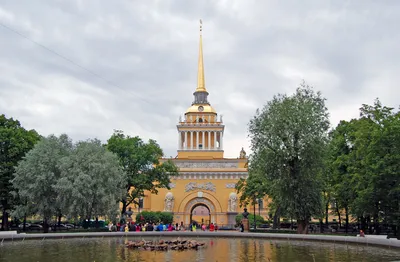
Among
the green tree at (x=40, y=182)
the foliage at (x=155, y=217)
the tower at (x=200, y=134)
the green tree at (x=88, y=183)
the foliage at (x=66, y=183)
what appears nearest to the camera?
the green tree at (x=88, y=183)

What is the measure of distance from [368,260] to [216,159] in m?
47.2

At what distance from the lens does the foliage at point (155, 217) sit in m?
56.0

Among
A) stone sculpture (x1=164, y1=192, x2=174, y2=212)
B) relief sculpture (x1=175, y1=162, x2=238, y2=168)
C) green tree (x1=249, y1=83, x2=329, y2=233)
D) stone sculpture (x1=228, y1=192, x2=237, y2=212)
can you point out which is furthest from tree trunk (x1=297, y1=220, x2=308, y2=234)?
relief sculpture (x1=175, y1=162, x2=238, y2=168)

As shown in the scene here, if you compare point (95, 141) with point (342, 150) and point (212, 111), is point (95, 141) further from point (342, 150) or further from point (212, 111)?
point (212, 111)

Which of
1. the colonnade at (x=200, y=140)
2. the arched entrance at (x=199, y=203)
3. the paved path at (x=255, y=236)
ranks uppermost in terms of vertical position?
the colonnade at (x=200, y=140)

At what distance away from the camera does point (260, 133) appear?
1256 inches

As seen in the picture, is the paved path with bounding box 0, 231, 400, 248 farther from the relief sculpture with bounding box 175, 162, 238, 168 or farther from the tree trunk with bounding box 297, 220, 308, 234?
the relief sculpture with bounding box 175, 162, 238, 168

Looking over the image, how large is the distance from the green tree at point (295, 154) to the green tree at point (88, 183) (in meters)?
11.8

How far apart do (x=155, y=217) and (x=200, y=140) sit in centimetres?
1639

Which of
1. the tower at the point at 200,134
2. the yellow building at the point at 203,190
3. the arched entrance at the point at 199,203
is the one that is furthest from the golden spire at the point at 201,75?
the arched entrance at the point at 199,203

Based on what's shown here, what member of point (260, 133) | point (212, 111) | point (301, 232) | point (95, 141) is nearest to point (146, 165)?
point (95, 141)

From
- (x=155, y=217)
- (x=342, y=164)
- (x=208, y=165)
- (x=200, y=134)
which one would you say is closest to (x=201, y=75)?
(x=200, y=134)

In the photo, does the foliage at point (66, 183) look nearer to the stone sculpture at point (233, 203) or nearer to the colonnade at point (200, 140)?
the stone sculpture at point (233, 203)

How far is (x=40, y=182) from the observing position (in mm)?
33156
